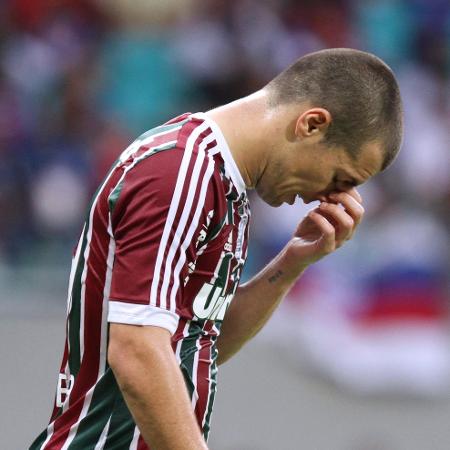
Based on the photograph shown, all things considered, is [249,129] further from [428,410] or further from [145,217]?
[428,410]

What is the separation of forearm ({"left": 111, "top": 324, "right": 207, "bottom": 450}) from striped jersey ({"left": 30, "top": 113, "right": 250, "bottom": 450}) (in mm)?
70

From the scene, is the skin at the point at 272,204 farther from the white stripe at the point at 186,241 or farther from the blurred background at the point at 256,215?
the blurred background at the point at 256,215

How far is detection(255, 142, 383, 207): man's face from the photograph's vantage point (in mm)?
2385

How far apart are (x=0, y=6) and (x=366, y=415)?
4327mm

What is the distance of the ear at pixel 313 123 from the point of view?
233 centimetres

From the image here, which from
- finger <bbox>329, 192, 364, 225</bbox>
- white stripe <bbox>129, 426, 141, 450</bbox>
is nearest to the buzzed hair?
finger <bbox>329, 192, 364, 225</bbox>

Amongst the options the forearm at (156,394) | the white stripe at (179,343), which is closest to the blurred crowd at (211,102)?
the white stripe at (179,343)

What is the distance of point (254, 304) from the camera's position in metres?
2.89

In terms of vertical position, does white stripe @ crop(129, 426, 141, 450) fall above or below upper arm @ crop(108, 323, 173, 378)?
below

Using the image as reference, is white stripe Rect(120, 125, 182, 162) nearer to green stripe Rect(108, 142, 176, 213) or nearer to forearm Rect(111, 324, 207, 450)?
green stripe Rect(108, 142, 176, 213)

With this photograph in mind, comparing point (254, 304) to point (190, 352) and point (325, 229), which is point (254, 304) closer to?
point (325, 229)

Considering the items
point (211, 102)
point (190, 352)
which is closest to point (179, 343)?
point (190, 352)

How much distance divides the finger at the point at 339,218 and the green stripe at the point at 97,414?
661 millimetres

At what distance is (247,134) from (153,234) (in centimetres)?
38
